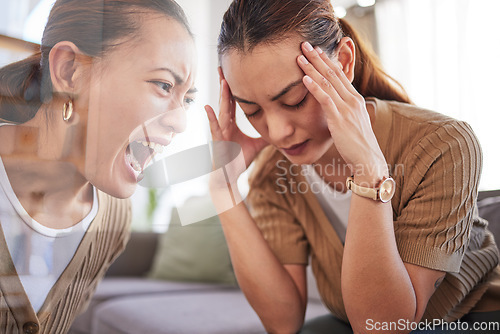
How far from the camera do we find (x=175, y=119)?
50cm

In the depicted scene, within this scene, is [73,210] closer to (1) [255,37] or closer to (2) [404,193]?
(1) [255,37]

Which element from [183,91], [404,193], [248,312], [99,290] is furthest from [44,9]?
[248,312]

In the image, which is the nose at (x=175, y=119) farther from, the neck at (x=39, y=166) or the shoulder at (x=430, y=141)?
the shoulder at (x=430, y=141)

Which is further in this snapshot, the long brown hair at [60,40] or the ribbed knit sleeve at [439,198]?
the ribbed knit sleeve at [439,198]

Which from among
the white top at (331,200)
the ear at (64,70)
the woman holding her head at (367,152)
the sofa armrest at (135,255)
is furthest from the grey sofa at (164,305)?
the ear at (64,70)

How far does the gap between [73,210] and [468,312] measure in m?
0.61

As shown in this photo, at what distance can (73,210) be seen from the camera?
1.59 ft

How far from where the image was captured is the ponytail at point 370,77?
60 cm

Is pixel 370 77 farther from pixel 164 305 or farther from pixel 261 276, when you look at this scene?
pixel 164 305

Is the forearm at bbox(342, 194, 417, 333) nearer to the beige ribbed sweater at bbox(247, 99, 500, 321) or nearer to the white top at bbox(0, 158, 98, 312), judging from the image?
the beige ribbed sweater at bbox(247, 99, 500, 321)

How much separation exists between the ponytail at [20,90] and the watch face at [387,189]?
0.41 meters

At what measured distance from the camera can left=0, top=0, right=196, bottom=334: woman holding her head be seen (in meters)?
0.44

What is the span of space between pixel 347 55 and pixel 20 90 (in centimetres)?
41

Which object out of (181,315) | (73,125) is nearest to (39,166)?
(73,125)
